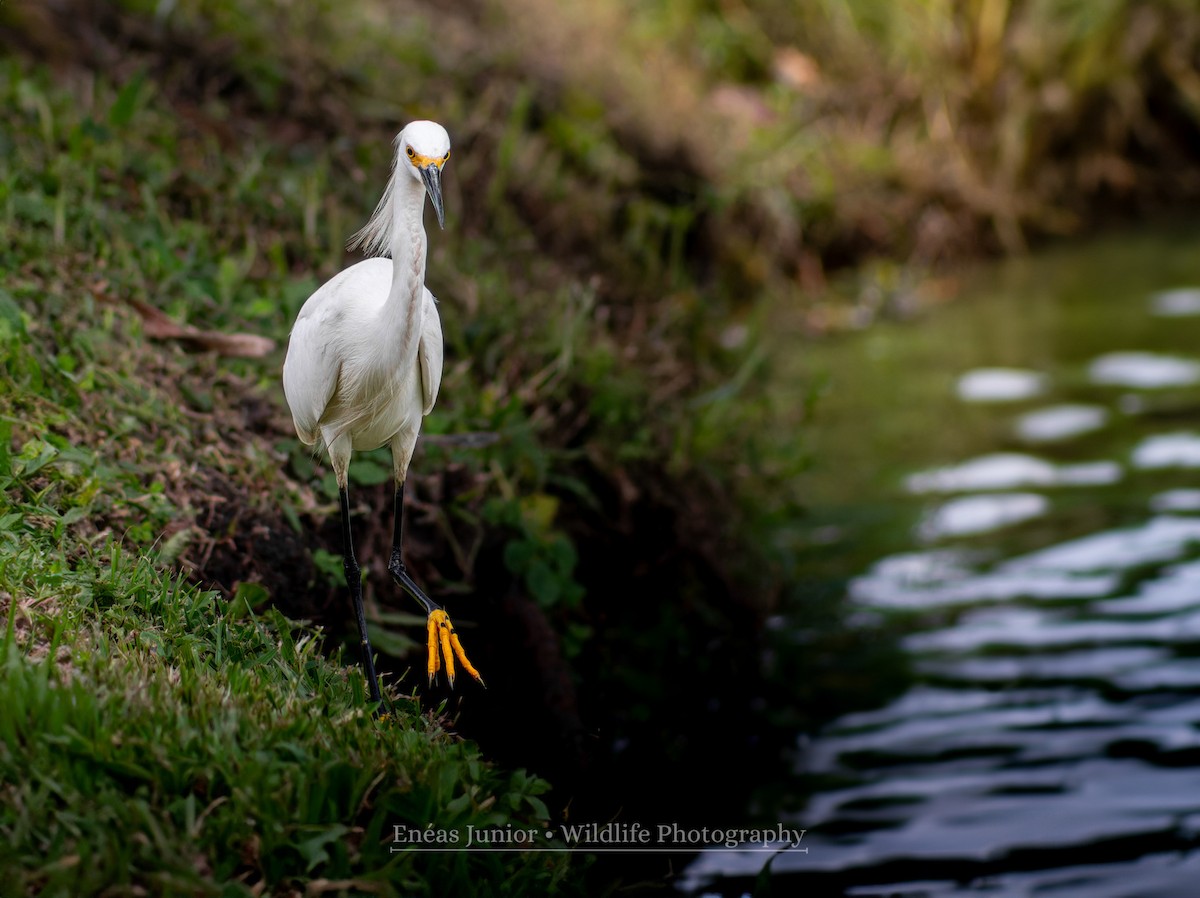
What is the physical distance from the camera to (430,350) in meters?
2.99

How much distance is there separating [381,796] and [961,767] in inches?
87.3

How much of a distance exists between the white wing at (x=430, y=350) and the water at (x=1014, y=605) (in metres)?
1.56

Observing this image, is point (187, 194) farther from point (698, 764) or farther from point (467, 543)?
point (698, 764)

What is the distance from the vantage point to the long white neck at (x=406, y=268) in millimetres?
2643

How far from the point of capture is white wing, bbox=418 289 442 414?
2.97 meters

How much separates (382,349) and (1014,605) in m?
3.27

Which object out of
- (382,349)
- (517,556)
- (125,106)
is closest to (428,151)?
(382,349)

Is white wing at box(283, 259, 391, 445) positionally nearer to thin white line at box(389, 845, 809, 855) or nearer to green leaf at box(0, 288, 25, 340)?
green leaf at box(0, 288, 25, 340)

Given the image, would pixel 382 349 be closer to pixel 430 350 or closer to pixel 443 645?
pixel 430 350

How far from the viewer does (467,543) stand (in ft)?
13.1

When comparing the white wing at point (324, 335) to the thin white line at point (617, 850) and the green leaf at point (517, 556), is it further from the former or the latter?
the thin white line at point (617, 850)

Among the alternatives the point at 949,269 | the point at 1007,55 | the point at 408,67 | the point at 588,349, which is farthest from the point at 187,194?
the point at 1007,55

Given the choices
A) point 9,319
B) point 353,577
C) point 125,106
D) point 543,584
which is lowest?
point 543,584

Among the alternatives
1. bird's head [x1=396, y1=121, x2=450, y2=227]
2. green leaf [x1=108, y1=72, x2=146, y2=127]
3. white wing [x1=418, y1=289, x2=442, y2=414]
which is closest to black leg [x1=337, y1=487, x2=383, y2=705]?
white wing [x1=418, y1=289, x2=442, y2=414]
